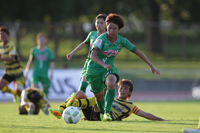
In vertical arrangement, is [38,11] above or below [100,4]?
below

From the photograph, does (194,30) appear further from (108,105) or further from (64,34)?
(108,105)

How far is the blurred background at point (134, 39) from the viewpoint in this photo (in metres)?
21.4

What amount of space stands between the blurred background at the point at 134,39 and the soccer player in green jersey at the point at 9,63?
9324 millimetres

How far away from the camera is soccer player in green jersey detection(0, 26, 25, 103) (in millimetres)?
10477

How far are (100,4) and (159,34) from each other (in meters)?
7.40

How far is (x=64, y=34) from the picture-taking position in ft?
79.3

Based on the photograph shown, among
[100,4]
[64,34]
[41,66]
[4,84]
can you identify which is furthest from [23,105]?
[100,4]

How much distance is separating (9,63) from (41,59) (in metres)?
2.15

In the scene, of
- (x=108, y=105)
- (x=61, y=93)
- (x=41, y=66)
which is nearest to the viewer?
(x=108, y=105)

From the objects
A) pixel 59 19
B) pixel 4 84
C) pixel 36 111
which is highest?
pixel 59 19

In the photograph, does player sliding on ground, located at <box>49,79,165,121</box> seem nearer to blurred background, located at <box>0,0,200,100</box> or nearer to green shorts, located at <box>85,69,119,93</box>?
green shorts, located at <box>85,69,119,93</box>

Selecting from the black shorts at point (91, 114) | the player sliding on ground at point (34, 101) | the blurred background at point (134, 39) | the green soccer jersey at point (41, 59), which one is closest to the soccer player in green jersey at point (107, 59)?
the black shorts at point (91, 114)

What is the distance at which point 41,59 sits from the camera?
509 inches

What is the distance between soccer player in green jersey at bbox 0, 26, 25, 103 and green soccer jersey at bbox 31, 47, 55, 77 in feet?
5.73
